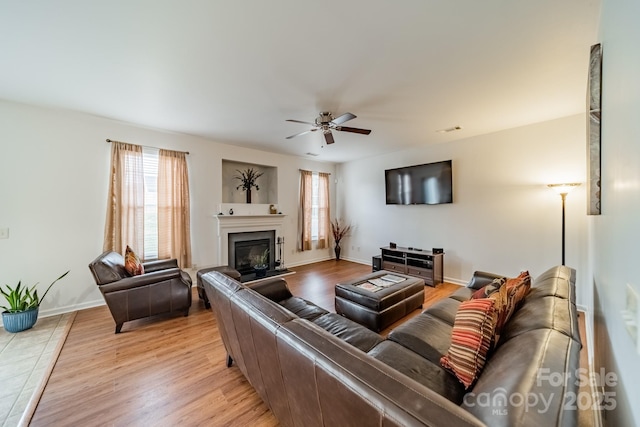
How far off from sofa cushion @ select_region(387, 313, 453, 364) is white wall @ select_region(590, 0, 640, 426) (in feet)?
2.37

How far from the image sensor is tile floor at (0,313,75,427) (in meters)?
1.71

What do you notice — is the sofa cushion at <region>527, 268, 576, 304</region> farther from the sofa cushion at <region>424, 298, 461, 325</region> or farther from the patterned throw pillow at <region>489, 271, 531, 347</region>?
the sofa cushion at <region>424, 298, 461, 325</region>

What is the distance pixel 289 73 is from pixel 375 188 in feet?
13.0

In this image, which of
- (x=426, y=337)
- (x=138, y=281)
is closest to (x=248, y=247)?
(x=138, y=281)

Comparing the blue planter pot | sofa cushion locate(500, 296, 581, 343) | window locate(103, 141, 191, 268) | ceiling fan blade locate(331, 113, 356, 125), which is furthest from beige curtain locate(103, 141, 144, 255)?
sofa cushion locate(500, 296, 581, 343)

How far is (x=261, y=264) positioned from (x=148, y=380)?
3.05 metres

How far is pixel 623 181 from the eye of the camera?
807 millimetres

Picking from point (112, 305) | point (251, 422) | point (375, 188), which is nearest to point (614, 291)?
point (251, 422)

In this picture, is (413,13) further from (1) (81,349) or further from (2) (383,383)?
(1) (81,349)

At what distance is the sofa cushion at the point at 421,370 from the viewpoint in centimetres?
124

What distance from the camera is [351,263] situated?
6.10 meters

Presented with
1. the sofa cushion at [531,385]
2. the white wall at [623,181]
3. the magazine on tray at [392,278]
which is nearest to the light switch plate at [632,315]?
the white wall at [623,181]

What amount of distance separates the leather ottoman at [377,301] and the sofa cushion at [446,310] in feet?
1.78

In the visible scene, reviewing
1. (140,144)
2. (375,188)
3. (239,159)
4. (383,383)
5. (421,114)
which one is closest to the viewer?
(383,383)
